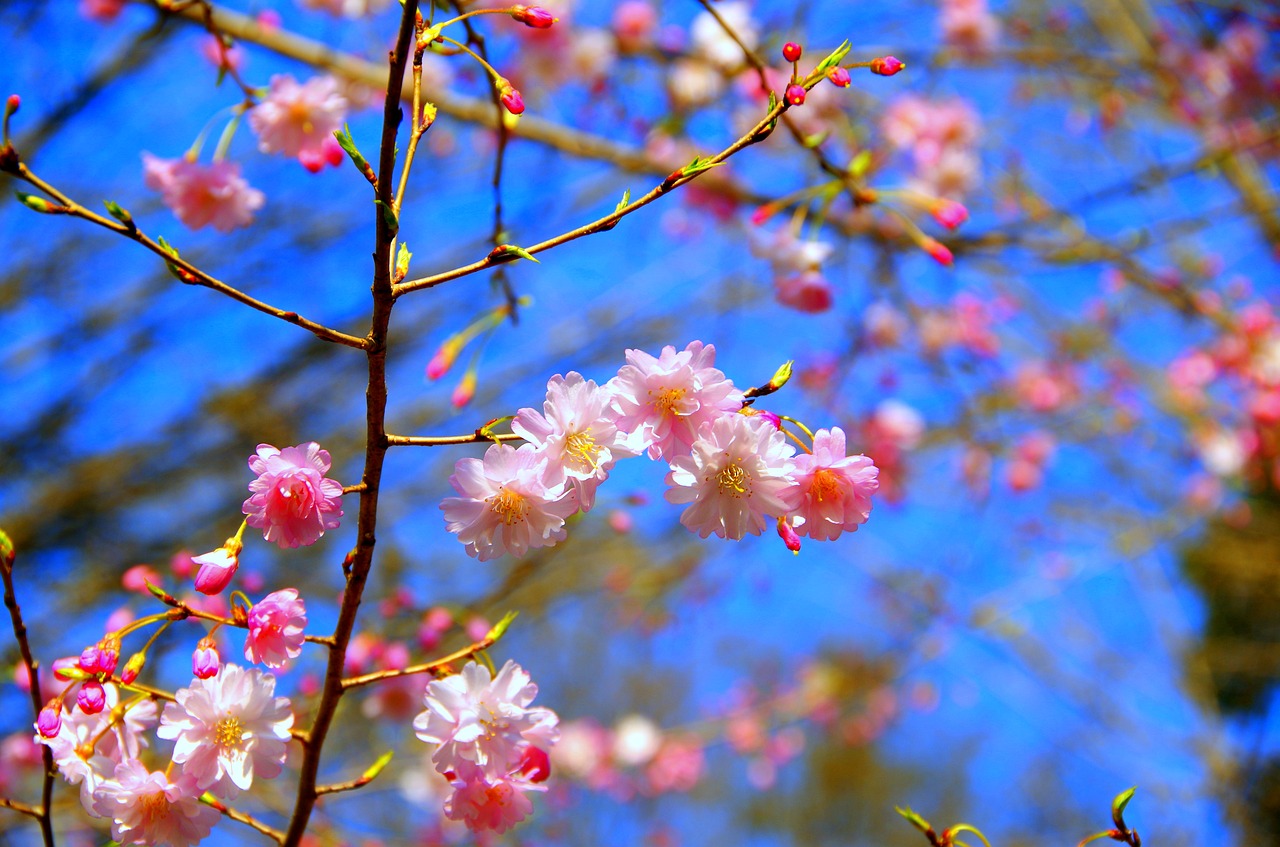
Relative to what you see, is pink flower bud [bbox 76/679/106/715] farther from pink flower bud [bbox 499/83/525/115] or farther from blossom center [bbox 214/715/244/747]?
pink flower bud [bbox 499/83/525/115]

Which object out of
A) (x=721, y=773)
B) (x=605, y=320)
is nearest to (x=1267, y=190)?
(x=605, y=320)

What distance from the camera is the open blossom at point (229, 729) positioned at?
0.98m

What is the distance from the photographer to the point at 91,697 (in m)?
0.95

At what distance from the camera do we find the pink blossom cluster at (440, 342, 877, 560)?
0.99 meters

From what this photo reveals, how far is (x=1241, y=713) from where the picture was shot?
8383 millimetres

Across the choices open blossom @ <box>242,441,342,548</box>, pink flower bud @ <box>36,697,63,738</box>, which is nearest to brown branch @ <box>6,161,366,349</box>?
open blossom @ <box>242,441,342,548</box>

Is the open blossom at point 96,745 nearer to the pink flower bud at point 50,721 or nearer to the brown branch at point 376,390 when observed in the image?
the pink flower bud at point 50,721

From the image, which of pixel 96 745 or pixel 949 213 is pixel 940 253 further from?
pixel 96 745

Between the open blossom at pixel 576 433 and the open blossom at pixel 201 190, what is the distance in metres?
1.06

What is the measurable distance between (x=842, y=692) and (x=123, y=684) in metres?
5.55

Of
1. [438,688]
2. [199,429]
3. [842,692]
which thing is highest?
[199,429]

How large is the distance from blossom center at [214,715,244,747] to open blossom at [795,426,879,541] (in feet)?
2.37

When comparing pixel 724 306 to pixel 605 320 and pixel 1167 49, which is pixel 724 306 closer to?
pixel 605 320

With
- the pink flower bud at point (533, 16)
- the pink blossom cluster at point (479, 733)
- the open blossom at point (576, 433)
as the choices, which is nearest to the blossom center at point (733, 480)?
the open blossom at point (576, 433)
